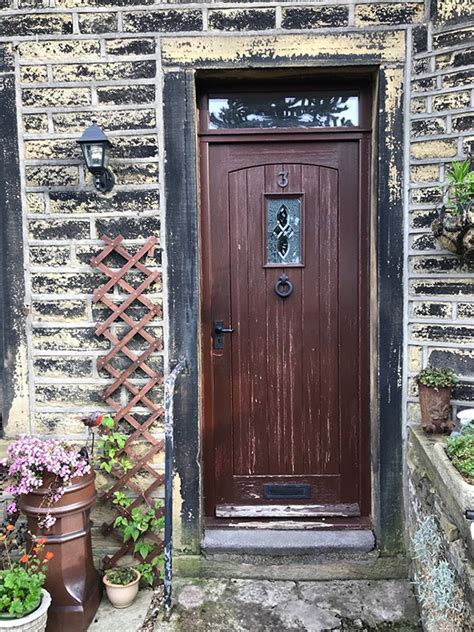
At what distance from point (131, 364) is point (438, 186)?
1785 mm

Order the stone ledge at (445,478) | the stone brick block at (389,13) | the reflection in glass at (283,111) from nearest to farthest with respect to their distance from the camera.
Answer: the stone ledge at (445,478)
the stone brick block at (389,13)
the reflection in glass at (283,111)

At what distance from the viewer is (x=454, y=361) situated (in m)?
2.60

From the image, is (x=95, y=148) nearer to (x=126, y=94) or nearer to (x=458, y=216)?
(x=126, y=94)

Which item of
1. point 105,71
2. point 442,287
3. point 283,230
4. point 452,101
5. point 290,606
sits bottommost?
point 290,606

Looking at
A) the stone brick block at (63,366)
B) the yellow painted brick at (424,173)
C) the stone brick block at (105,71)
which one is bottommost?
the stone brick block at (63,366)

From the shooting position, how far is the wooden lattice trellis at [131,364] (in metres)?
2.70

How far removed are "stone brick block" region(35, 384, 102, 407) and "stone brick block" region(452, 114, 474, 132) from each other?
2.21 metres

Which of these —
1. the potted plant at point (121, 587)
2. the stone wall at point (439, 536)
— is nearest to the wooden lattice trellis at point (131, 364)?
the potted plant at point (121, 587)

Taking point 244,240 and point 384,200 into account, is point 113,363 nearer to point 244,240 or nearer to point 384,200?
point 244,240

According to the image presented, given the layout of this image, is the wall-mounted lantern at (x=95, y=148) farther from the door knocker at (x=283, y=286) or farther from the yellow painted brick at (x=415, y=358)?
the yellow painted brick at (x=415, y=358)

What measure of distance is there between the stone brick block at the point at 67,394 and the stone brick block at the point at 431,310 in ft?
5.55

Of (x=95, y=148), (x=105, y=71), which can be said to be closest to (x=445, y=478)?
(x=95, y=148)

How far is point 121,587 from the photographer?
98.8 inches

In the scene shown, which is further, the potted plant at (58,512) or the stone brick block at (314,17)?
the stone brick block at (314,17)
